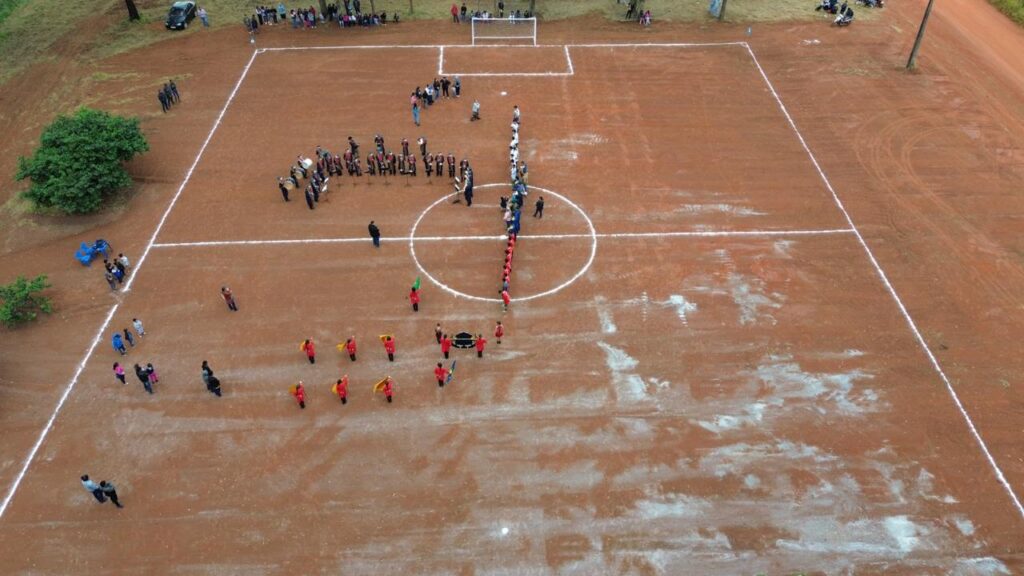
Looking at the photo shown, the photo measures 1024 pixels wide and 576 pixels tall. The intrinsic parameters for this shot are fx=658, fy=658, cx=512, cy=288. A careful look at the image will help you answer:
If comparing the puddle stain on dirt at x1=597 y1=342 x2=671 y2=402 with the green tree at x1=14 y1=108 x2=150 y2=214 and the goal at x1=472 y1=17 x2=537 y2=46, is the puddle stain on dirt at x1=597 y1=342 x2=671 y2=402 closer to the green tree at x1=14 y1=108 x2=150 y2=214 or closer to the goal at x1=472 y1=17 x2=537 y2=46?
the green tree at x1=14 y1=108 x2=150 y2=214

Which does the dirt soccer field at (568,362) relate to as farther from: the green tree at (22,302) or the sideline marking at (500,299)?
the green tree at (22,302)

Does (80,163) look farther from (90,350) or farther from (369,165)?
(369,165)

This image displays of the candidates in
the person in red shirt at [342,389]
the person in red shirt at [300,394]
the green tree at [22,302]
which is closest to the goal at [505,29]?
the person in red shirt at [342,389]

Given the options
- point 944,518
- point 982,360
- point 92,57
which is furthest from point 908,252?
point 92,57

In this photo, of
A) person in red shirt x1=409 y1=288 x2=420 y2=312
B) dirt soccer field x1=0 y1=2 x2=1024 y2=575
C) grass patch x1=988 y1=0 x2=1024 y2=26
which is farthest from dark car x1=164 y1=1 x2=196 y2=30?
grass patch x1=988 y1=0 x2=1024 y2=26

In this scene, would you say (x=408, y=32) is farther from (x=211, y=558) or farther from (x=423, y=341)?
(x=211, y=558)
